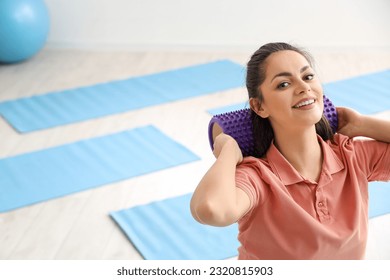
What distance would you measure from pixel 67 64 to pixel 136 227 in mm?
2828

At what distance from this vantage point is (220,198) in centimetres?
163

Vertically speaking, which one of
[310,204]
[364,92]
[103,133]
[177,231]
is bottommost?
Answer: [364,92]

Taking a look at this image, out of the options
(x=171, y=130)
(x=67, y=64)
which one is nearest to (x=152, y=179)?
(x=171, y=130)

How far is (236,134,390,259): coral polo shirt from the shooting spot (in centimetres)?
176

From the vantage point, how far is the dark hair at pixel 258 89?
1.89 meters

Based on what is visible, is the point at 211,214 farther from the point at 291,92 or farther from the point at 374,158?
the point at 374,158

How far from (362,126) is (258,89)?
319mm

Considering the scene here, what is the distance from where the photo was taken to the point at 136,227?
127 inches

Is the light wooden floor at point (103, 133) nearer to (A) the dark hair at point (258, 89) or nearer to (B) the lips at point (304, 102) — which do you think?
(A) the dark hair at point (258, 89)

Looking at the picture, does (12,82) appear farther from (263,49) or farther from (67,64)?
(263,49)

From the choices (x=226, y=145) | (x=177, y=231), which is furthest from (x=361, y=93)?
(x=226, y=145)

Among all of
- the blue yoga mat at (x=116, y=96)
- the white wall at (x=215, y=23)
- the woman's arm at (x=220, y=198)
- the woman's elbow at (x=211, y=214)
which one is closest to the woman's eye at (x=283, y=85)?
the woman's arm at (x=220, y=198)

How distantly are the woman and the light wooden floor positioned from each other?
Answer: 1133 millimetres

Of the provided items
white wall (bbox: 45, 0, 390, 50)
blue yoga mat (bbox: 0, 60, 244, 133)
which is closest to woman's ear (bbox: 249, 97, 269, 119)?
blue yoga mat (bbox: 0, 60, 244, 133)
